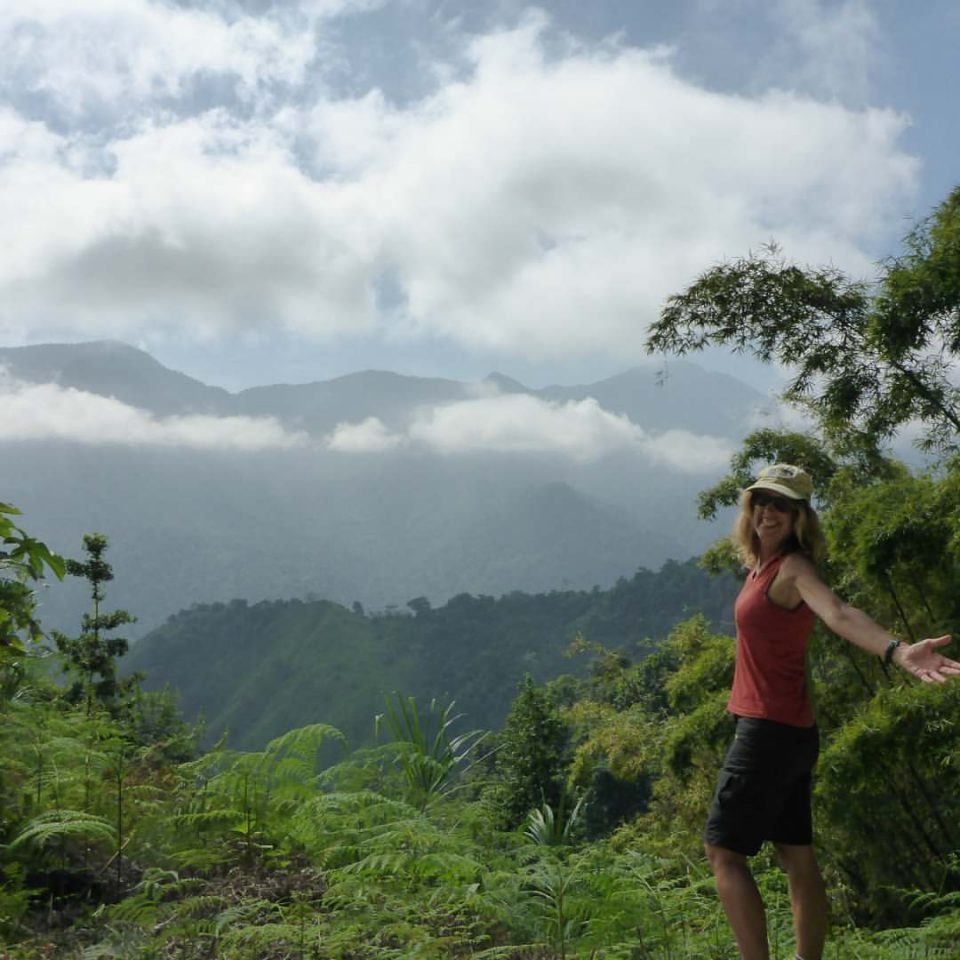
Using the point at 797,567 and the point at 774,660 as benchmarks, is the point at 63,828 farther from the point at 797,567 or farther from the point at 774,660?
the point at 797,567

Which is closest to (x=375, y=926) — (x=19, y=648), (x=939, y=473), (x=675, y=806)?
(x=19, y=648)

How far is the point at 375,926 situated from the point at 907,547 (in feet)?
12.0

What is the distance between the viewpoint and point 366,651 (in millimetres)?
107375

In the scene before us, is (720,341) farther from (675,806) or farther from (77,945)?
(675,806)

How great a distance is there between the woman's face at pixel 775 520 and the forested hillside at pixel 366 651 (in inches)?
3102

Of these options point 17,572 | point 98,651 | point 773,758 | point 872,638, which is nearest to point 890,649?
point 872,638

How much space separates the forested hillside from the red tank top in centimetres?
7886

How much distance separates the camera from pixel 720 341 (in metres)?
8.02

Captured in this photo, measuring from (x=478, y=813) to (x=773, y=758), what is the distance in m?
1.87

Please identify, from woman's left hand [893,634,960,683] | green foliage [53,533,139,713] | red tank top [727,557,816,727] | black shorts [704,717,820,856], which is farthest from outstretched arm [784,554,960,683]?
green foliage [53,533,139,713]

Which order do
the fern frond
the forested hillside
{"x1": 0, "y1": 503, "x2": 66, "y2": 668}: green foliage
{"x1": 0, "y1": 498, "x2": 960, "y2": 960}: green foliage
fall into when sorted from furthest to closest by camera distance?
the forested hillside
the fern frond
{"x1": 0, "y1": 498, "x2": 960, "y2": 960}: green foliage
{"x1": 0, "y1": 503, "x2": 66, "y2": 668}: green foliage

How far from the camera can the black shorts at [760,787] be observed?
250 centimetres

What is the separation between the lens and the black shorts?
8.21 feet

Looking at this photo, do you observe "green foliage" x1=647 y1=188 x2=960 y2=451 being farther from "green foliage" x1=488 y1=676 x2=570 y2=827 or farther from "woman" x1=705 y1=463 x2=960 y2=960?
"green foliage" x1=488 y1=676 x2=570 y2=827
